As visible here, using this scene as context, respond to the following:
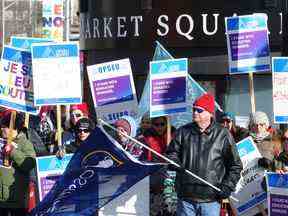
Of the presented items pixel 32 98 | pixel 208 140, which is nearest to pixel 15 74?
pixel 32 98

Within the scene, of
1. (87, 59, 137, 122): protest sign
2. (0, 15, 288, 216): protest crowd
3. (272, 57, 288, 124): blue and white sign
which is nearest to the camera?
(0, 15, 288, 216): protest crowd

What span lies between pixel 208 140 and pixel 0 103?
324cm


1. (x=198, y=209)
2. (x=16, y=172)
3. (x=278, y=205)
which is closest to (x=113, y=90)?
(x=16, y=172)

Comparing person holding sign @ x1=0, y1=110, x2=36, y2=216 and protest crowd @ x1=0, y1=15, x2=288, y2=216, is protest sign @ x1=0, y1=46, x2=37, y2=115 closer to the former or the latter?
protest crowd @ x1=0, y1=15, x2=288, y2=216

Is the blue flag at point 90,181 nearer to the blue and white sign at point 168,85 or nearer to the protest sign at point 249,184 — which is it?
the protest sign at point 249,184

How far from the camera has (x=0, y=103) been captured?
34.5ft

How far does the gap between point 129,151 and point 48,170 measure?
38.7 inches

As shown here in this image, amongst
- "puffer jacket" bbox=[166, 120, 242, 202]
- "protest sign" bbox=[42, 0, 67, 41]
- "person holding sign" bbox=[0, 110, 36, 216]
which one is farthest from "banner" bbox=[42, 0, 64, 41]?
"puffer jacket" bbox=[166, 120, 242, 202]

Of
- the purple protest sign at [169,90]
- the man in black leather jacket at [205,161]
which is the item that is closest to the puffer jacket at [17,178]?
the purple protest sign at [169,90]

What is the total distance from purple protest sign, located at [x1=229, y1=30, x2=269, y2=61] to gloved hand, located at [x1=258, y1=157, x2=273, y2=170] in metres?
1.71

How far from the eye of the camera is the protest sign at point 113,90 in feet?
36.6

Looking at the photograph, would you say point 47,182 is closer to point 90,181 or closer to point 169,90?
point 90,181

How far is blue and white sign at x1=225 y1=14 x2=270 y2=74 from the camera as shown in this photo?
10.5 m

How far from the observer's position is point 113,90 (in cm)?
1118
